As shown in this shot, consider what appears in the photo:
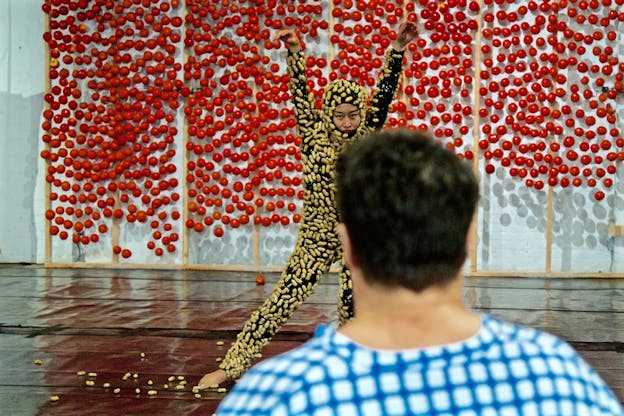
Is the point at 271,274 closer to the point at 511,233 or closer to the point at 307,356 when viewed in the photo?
the point at 511,233

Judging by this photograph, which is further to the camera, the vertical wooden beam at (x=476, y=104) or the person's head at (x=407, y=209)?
the vertical wooden beam at (x=476, y=104)

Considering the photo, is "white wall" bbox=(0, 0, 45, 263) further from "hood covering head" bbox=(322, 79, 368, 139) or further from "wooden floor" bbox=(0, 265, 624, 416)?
"hood covering head" bbox=(322, 79, 368, 139)

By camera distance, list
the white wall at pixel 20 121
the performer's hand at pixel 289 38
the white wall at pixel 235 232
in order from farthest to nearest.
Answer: the white wall at pixel 20 121 → the white wall at pixel 235 232 → the performer's hand at pixel 289 38

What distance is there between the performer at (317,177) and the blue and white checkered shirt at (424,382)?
7.31 ft

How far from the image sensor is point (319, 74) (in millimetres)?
6652

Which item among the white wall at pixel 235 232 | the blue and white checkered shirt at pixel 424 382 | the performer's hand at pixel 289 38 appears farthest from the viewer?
the white wall at pixel 235 232

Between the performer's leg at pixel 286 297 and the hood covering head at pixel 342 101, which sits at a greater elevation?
the hood covering head at pixel 342 101

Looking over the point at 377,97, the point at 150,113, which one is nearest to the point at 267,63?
the point at 150,113

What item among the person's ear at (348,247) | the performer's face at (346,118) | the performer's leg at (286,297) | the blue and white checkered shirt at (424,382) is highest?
the performer's face at (346,118)

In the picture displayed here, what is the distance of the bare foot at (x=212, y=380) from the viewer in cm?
317

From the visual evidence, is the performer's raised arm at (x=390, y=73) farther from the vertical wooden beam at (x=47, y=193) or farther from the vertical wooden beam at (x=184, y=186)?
the vertical wooden beam at (x=47, y=193)

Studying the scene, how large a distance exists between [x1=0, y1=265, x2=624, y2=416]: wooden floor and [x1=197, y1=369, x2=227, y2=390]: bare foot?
0.19 ft

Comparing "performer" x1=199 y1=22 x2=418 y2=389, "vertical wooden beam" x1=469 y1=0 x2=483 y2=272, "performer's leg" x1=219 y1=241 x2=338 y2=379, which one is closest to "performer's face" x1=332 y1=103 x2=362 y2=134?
"performer" x1=199 y1=22 x2=418 y2=389

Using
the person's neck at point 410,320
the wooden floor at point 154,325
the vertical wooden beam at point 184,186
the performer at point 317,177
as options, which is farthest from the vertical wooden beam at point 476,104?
the person's neck at point 410,320
